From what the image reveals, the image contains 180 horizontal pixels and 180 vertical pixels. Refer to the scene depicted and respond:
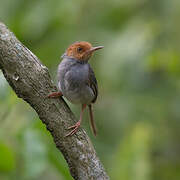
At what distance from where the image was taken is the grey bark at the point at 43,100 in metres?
3.34

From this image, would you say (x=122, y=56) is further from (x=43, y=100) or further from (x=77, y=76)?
(x=43, y=100)

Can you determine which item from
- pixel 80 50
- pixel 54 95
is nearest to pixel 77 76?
pixel 80 50

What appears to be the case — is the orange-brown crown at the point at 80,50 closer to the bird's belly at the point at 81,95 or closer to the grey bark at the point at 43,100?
the bird's belly at the point at 81,95

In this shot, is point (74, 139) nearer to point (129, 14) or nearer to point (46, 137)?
point (46, 137)

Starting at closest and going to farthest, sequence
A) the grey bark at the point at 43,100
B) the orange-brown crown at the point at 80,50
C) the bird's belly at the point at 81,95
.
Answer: the grey bark at the point at 43,100
the bird's belly at the point at 81,95
the orange-brown crown at the point at 80,50

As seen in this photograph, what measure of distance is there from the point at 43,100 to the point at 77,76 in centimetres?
132

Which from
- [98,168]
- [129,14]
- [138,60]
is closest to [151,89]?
[138,60]

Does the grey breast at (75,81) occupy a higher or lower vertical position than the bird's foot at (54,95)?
lower

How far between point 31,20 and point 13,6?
312mm

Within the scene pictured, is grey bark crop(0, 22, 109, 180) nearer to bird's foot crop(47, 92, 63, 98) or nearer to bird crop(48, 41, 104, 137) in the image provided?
bird's foot crop(47, 92, 63, 98)

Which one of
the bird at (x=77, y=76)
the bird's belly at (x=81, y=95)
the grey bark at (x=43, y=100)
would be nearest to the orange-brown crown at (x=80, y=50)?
the bird at (x=77, y=76)

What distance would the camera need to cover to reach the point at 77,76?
473cm

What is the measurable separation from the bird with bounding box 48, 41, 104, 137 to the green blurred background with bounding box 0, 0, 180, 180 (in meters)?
0.40

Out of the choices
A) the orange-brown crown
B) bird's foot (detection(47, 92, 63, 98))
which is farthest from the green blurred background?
bird's foot (detection(47, 92, 63, 98))
